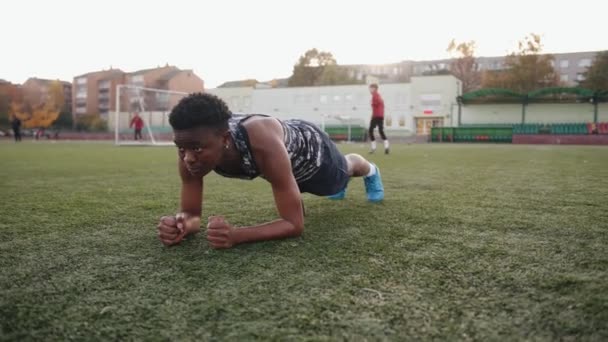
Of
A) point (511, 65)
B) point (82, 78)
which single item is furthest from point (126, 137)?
point (82, 78)

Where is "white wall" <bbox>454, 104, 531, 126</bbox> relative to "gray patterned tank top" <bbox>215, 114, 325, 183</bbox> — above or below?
above

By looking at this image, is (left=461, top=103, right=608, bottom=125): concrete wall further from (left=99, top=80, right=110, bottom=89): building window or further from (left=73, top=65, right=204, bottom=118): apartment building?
(left=99, top=80, right=110, bottom=89): building window

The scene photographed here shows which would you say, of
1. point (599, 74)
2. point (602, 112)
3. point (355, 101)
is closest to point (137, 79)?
point (355, 101)

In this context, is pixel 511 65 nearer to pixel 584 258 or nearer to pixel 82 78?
pixel 584 258

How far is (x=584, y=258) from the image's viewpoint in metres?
1.93

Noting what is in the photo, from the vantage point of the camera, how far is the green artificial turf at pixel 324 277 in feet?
4.26

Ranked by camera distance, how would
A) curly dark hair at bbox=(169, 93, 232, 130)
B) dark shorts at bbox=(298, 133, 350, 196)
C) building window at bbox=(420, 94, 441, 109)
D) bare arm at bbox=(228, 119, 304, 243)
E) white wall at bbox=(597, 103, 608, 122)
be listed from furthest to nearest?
building window at bbox=(420, 94, 441, 109) → white wall at bbox=(597, 103, 608, 122) → dark shorts at bbox=(298, 133, 350, 196) → bare arm at bbox=(228, 119, 304, 243) → curly dark hair at bbox=(169, 93, 232, 130)

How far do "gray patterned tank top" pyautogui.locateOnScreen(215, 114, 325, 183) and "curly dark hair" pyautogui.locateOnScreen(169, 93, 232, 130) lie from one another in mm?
127

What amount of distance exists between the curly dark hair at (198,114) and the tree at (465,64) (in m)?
51.9

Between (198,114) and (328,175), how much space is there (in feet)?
3.96

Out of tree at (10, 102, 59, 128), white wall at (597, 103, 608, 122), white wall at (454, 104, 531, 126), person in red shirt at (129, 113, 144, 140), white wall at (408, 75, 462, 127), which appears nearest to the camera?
person in red shirt at (129, 113, 144, 140)

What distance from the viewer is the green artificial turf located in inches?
51.2

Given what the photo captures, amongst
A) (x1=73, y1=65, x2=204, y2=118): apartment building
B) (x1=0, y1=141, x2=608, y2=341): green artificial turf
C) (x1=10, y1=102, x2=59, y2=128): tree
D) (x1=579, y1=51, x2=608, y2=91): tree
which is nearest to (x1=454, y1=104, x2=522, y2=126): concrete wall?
(x1=579, y1=51, x2=608, y2=91): tree

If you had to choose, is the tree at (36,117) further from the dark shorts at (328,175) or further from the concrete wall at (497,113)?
the dark shorts at (328,175)
